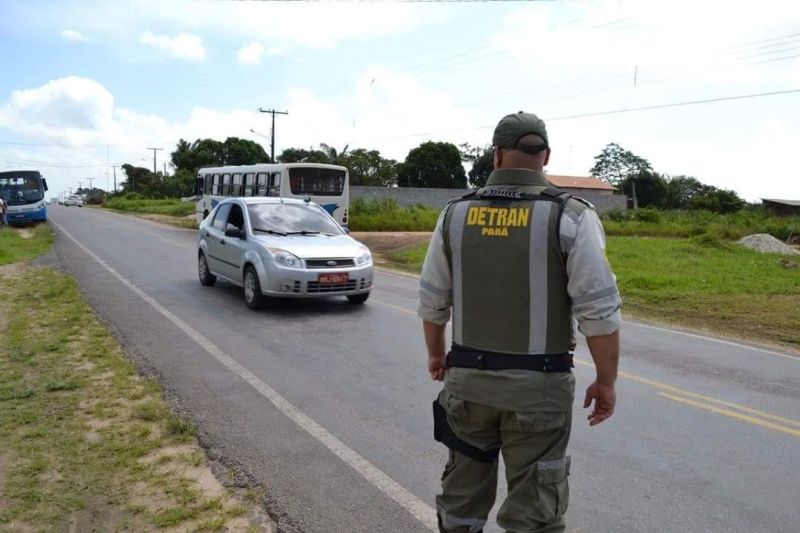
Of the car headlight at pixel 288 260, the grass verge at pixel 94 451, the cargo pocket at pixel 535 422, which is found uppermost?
the cargo pocket at pixel 535 422

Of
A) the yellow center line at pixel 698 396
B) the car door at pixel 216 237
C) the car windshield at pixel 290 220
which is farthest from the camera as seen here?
the car door at pixel 216 237

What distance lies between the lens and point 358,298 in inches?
412

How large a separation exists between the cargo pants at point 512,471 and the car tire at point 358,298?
7576 mm

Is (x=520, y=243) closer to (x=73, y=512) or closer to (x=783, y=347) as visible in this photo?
(x=73, y=512)

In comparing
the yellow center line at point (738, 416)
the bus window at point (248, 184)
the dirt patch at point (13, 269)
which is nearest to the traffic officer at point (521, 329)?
the yellow center line at point (738, 416)

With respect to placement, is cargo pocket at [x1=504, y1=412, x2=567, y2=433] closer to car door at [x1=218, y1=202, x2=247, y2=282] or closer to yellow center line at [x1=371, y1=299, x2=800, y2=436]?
yellow center line at [x1=371, y1=299, x2=800, y2=436]

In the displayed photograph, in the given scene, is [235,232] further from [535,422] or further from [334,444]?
[535,422]

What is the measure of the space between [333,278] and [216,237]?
9.78ft

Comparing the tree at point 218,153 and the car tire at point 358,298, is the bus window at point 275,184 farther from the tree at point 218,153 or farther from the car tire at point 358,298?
the tree at point 218,153

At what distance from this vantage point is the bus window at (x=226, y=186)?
28666 millimetres

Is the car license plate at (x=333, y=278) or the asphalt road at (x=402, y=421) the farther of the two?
the car license plate at (x=333, y=278)

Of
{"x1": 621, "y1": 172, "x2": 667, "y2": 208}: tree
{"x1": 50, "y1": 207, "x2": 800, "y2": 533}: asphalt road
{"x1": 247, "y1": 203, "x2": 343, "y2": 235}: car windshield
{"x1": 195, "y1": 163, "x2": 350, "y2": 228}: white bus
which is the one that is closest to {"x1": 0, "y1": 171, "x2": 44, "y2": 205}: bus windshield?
{"x1": 195, "y1": 163, "x2": 350, "y2": 228}: white bus

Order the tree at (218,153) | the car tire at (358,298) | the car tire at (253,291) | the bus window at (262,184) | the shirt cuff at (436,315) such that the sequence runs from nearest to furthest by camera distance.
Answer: the shirt cuff at (436,315) < the car tire at (253,291) < the car tire at (358,298) < the bus window at (262,184) < the tree at (218,153)

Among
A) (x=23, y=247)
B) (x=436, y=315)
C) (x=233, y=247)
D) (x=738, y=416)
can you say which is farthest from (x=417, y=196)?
(x=436, y=315)
